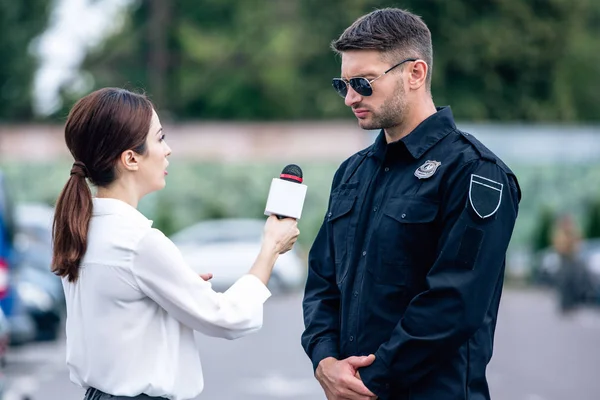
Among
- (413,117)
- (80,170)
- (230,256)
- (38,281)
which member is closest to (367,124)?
(413,117)

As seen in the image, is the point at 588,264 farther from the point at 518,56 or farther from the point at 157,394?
the point at 157,394

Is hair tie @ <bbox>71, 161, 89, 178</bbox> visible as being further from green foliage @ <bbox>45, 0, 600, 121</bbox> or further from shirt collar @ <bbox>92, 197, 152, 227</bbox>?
green foliage @ <bbox>45, 0, 600, 121</bbox>

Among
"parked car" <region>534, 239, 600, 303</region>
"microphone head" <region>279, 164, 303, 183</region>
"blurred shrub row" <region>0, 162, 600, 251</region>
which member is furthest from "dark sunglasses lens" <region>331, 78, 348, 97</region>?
"blurred shrub row" <region>0, 162, 600, 251</region>

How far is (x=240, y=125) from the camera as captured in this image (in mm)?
32594

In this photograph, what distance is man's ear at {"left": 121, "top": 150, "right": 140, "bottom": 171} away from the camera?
3330 millimetres

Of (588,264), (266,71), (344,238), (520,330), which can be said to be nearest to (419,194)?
(344,238)

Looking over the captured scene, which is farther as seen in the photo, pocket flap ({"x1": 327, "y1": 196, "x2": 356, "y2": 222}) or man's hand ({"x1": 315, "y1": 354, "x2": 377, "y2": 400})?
pocket flap ({"x1": 327, "y1": 196, "x2": 356, "y2": 222})

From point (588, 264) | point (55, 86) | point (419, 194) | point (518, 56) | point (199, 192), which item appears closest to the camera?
point (419, 194)

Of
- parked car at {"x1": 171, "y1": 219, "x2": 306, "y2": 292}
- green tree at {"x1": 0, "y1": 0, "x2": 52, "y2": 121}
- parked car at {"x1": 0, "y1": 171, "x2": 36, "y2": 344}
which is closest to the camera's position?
parked car at {"x1": 0, "y1": 171, "x2": 36, "y2": 344}

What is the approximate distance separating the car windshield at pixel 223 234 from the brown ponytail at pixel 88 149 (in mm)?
21022

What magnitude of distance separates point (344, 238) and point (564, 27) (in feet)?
114

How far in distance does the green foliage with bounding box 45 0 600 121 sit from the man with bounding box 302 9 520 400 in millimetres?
31043

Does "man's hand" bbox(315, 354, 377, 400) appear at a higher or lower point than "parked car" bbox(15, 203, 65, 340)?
higher

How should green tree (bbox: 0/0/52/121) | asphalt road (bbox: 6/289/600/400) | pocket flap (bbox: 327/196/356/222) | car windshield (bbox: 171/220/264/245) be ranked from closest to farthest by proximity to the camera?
pocket flap (bbox: 327/196/356/222), asphalt road (bbox: 6/289/600/400), car windshield (bbox: 171/220/264/245), green tree (bbox: 0/0/52/121)
